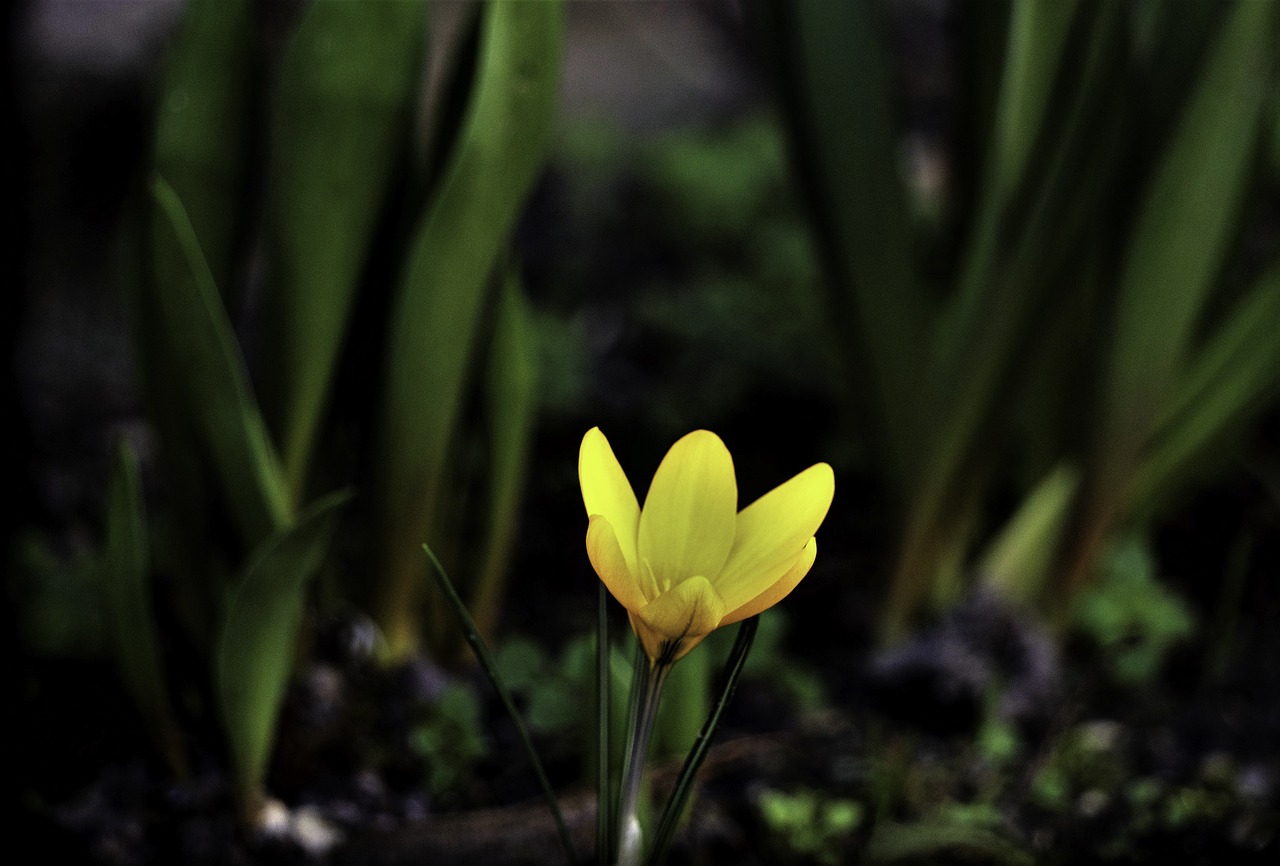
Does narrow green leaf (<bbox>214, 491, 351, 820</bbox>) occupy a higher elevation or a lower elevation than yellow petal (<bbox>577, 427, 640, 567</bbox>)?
lower

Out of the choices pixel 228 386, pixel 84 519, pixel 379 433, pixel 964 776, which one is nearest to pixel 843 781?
pixel 964 776

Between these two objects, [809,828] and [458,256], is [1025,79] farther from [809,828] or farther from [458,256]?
[809,828]

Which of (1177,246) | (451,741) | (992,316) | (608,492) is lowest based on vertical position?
(451,741)

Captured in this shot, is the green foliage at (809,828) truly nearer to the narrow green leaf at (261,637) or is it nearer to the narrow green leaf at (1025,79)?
the narrow green leaf at (261,637)

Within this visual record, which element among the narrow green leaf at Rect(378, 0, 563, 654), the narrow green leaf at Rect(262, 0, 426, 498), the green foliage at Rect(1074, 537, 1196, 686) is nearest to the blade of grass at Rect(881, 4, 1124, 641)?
the green foliage at Rect(1074, 537, 1196, 686)

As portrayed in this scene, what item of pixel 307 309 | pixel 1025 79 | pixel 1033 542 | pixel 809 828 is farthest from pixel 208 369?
pixel 1033 542

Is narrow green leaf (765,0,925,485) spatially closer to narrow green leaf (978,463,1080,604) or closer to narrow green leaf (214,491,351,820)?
narrow green leaf (978,463,1080,604)
